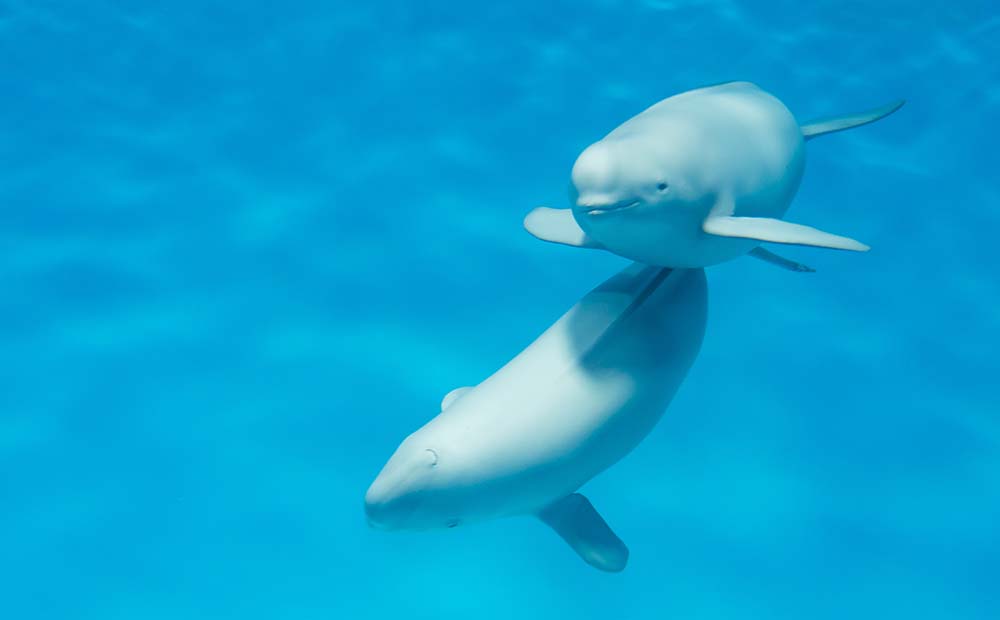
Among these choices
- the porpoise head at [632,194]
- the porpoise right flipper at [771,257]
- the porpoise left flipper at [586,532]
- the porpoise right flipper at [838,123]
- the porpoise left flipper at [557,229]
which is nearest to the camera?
the porpoise head at [632,194]

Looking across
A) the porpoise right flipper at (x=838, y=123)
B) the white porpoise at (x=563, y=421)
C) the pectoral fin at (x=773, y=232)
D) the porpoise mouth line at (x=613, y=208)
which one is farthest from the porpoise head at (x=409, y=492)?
the porpoise right flipper at (x=838, y=123)

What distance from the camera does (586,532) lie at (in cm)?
405

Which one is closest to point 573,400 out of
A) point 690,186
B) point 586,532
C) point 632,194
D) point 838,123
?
point 586,532

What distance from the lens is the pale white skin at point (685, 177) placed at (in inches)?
139

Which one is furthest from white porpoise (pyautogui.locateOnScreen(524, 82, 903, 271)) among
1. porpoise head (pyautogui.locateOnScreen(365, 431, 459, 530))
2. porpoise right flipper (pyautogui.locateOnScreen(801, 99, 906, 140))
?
porpoise head (pyautogui.locateOnScreen(365, 431, 459, 530))

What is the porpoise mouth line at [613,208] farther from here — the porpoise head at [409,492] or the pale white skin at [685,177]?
the porpoise head at [409,492]

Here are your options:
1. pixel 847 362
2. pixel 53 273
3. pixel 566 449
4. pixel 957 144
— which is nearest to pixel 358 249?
pixel 53 273

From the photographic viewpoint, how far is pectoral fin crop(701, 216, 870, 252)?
11.9 feet

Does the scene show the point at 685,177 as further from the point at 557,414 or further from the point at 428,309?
the point at 428,309

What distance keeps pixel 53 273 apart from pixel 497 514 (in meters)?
3.97

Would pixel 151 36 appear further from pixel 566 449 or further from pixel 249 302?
pixel 566 449

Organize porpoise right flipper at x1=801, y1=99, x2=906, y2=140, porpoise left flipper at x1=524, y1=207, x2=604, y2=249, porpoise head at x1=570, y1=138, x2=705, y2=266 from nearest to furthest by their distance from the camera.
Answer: porpoise head at x1=570, y1=138, x2=705, y2=266 < porpoise left flipper at x1=524, y1=207, x2=604, y2=249 < porpoise right flipper at x1=801, y1=99, x2=906, y2=140

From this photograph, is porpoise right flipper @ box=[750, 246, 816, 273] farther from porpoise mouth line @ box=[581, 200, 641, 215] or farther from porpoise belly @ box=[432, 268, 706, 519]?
porpoise mouth line @ box=[581, 200, 641, 215]

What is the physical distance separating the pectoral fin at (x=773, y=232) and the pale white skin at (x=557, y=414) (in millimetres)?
443
